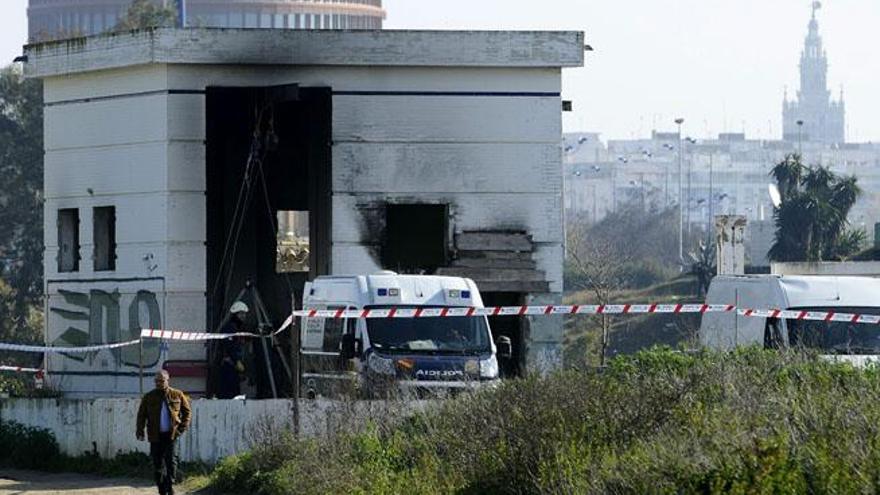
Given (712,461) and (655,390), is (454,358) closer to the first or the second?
(655,390)

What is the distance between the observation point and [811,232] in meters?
83.5

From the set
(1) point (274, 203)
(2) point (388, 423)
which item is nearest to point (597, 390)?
(2) point (388, 423)

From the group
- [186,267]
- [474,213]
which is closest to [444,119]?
[474,213]

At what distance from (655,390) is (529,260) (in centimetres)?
1839

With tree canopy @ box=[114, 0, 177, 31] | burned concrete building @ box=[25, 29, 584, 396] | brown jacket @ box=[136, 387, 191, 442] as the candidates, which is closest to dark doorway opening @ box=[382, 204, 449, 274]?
burned concrete building @ box=[25, 29, 584, 396]

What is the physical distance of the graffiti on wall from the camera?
Result: 37375mm

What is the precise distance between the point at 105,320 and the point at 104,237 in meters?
1.69

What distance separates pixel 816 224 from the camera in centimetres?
8362

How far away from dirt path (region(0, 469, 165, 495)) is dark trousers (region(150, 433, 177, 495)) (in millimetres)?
1528

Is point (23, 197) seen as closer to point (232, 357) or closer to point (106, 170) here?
point (106, 170)

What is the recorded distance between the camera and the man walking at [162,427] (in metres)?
22.9

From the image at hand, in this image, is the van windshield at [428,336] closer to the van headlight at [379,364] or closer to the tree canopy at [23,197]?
the van headlight at [379,364]

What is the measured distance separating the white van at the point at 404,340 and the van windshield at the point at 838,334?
395cm

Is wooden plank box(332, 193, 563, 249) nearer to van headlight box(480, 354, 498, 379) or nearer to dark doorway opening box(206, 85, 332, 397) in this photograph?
dark doorway opening box(206, 85, 332, 397)
